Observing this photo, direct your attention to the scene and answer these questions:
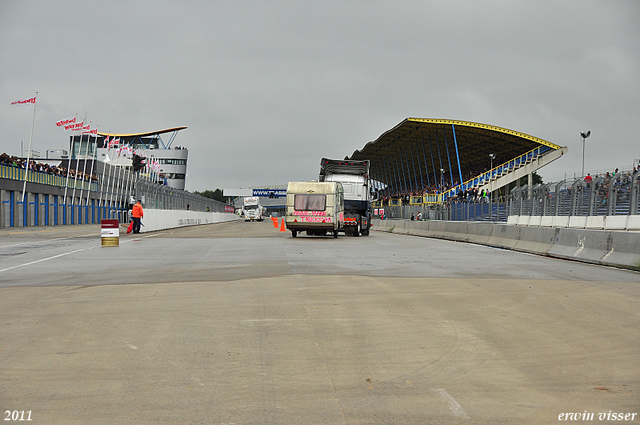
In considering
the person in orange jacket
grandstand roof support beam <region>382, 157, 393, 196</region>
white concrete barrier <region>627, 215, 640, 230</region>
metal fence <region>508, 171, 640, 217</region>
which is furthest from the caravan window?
grandstand roof support beam <region>382, 157, 393, 196</region>

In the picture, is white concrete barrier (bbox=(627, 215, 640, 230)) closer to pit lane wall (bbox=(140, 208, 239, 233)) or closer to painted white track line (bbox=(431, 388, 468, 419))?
painted white track line (bbox=(431, 388, 468, 419))

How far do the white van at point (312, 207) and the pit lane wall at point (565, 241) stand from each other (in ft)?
20.6

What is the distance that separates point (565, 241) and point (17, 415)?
17.6m

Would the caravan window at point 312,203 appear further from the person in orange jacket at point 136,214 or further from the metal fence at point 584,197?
the person in orange jacket at point 136,214

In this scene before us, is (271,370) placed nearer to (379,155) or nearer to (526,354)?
(526,354)

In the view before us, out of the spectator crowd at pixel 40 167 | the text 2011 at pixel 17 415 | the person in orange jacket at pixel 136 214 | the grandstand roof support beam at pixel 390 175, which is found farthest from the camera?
the grandstand roof support beam at pixel 390 175

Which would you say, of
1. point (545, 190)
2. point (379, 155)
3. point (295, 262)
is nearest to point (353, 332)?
point (295, 262)

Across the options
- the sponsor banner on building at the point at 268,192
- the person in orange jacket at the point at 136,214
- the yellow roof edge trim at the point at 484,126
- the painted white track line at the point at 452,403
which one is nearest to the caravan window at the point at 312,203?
the person in orange jacket at the point at 136,214

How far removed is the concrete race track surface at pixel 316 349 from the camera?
475 centimetres

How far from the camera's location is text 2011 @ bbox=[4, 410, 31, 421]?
14.5 ft

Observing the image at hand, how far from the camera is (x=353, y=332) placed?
24.1ft

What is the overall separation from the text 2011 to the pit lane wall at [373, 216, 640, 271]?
46.5 ft

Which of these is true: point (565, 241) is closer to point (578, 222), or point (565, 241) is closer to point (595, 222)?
point (595, 222)

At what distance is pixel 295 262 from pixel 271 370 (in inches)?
409
